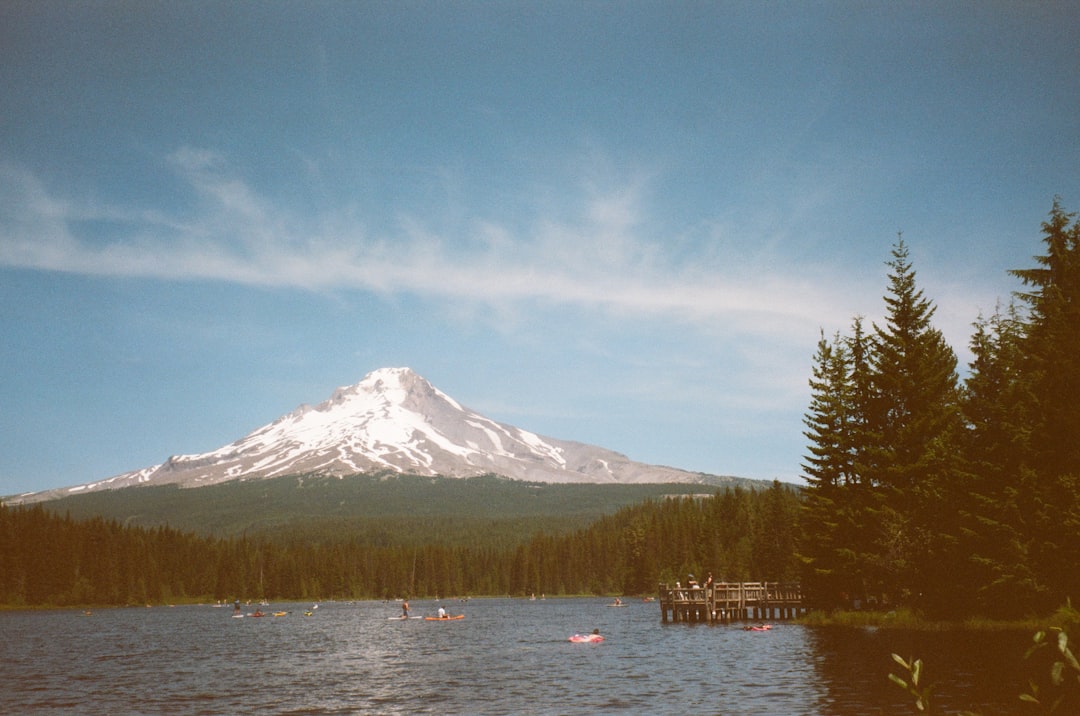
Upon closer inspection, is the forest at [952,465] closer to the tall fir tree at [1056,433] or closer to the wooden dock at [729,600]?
the tall fir tree at [1056,433]

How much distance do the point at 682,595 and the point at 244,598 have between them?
142657 millimetres

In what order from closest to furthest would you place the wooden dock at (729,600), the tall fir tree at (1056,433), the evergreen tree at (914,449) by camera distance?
the tall fir tree at (1056,433) < the evergreen tree at (914,449) < the wooden dock at (729,600)

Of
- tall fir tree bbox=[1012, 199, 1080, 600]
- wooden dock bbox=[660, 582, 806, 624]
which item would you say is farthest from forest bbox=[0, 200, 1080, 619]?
wooden dock bbox=[660, 582, 806, 624]

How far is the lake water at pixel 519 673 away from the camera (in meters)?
32.3

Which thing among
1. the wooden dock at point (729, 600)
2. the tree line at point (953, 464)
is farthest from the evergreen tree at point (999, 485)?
the wooden dock at point (729, 600)

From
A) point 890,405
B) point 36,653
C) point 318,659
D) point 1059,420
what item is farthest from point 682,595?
point 36,653

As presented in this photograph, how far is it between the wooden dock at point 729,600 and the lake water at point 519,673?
Answer: 756 cm

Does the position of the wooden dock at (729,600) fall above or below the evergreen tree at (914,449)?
below

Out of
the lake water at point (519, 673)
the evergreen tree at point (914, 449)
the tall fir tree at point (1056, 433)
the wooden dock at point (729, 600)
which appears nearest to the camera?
the lake water at point (519, 673)

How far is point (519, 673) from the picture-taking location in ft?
143

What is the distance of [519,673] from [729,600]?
143 feet

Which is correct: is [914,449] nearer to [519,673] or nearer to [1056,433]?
[1056,433]

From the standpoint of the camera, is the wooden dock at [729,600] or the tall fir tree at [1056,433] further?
the wooden dock at [729,600]

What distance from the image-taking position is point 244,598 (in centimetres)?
19612
